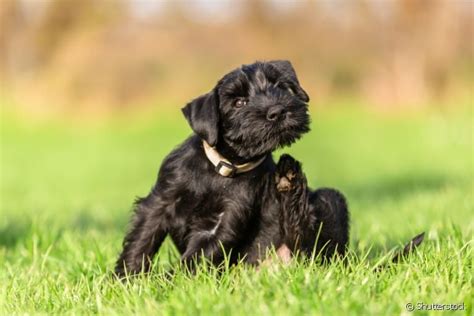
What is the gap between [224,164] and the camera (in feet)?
14.3

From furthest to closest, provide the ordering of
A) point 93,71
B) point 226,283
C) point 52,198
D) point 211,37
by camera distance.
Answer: point 211,37, point 93,71, point 52,198, point 226,283

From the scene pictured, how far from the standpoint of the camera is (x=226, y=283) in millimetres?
3572

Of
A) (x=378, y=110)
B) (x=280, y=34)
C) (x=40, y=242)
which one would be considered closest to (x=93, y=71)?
(x=280, y=34)

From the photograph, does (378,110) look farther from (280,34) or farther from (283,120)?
(283,120)

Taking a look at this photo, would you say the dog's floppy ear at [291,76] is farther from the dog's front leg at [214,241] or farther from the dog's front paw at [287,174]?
the dog's front leg at [214,241]

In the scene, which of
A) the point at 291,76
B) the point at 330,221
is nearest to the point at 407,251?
the point at 330,221

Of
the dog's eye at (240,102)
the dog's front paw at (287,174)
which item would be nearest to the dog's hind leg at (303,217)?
the dog's front paw at (287,174)

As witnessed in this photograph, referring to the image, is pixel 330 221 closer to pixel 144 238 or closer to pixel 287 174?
pixel 287 174

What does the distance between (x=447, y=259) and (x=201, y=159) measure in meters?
1.45

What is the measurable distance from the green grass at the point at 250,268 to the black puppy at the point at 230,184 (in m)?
0.24

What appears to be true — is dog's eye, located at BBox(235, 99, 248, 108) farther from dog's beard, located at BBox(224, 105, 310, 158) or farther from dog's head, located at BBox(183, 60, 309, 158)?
dog's beard, located at BBox(224, 105, 310, 158)

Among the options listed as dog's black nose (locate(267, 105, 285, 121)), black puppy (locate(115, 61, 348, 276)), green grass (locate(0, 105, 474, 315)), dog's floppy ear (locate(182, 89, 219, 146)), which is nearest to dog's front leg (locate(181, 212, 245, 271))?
black puppy (locate(115, 61, 348, 276))

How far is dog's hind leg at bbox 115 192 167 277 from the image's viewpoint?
4.41m

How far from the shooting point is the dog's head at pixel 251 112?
4.29m
